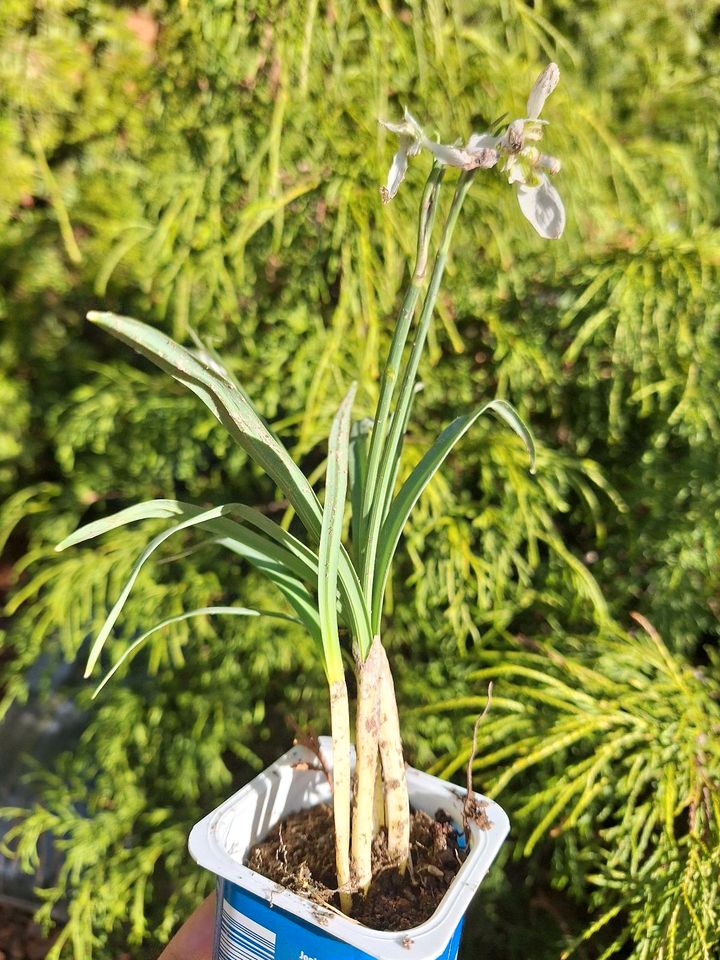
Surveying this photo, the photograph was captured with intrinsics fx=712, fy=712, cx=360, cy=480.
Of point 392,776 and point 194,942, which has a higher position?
point 392,776

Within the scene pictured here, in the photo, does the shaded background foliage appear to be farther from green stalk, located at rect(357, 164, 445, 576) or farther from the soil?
green stalk, located at rect(357, 164, 445, 576)

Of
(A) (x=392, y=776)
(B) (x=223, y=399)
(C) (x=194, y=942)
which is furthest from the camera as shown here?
(C) (x=194, y=942)

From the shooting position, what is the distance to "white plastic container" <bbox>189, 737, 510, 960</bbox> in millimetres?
419

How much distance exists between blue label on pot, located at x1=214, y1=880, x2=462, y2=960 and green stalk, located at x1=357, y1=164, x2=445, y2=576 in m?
0.20

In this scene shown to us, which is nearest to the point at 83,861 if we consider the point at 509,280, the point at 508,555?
the point at 508,555

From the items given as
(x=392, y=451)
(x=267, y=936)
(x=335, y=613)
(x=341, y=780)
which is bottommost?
(x=267, y=936)

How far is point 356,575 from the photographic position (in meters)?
0.45

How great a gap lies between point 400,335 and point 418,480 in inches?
3.6

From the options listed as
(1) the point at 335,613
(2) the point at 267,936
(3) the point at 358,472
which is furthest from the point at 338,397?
(2) the point at 267,936

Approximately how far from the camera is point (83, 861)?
0.91m

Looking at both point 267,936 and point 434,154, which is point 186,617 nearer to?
point 267,936

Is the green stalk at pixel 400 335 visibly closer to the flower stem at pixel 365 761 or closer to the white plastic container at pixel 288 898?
the flower stem at pixel 365 761

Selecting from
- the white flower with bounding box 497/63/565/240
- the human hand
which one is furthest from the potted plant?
the human hand

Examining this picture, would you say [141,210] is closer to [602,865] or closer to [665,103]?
[665,103]
